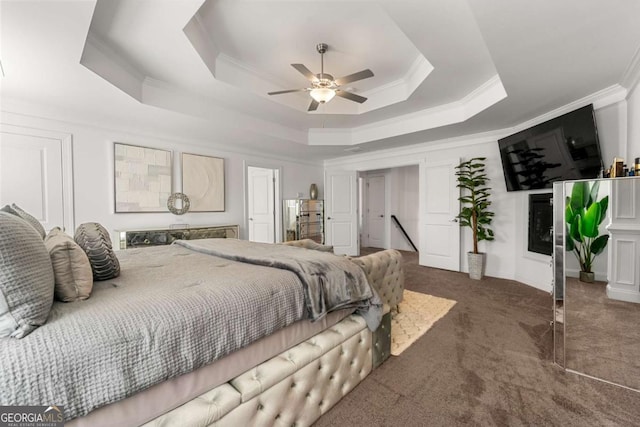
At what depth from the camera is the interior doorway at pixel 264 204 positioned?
581 centimetres

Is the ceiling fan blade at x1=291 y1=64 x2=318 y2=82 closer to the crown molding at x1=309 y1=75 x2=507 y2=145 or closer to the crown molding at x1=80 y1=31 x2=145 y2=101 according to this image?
the crown molding at x1=80 y1=31 x2=145 y2=101

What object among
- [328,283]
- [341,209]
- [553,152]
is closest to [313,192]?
[341,209]

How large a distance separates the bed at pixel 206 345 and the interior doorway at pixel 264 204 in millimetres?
3790

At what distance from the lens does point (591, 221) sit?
Answer: 6.47 ft

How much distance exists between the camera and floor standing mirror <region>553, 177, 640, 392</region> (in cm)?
190

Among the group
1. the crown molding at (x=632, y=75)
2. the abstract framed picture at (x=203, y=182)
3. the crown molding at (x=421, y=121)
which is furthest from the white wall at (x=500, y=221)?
the abstract framed picture at (x=203, y=182)

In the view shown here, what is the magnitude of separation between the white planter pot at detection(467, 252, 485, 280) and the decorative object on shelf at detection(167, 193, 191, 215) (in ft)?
15.1

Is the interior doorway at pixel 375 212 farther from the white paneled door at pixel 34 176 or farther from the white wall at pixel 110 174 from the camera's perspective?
the white paneled door at pixel 34 176

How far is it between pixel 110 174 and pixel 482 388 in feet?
15.0

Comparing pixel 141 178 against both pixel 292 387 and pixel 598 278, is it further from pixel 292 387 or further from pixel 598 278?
pixel 598 278

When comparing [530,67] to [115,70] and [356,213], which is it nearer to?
[115,70]

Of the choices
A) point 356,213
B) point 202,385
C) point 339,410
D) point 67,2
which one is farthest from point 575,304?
point 356,213

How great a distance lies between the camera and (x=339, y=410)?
5.18ft

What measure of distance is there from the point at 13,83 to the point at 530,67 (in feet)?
15.3
